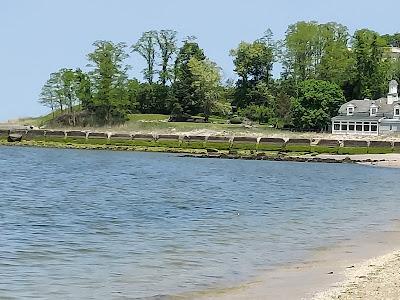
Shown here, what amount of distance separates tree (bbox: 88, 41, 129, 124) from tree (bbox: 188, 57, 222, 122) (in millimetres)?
12704

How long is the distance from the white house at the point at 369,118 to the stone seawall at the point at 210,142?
10515 mm

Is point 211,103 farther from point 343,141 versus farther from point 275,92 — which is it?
point 343,141

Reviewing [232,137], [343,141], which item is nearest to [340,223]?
[343,141]

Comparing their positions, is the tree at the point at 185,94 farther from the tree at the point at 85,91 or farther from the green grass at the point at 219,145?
the green grass at the point at 219,145

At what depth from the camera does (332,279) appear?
16688 millimetres

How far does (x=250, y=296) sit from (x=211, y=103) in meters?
113

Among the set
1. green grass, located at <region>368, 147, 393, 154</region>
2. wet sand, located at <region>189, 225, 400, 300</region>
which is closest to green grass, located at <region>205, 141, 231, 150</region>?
green grass, located at <region>368, 147, 393, 154</region>

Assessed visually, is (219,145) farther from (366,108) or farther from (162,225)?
(162,225)

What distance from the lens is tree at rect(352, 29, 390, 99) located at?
12638 centimetres

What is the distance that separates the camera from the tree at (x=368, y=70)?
4975 inches

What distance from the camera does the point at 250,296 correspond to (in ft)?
49.5

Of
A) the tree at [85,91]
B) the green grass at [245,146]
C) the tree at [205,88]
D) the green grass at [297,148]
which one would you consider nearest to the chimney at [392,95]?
the green grass at [297,148]

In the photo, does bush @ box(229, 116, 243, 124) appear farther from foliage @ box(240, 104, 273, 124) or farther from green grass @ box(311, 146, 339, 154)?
green grass @ box(311, 146, 339, 154)

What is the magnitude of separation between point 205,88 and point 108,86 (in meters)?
17.2
